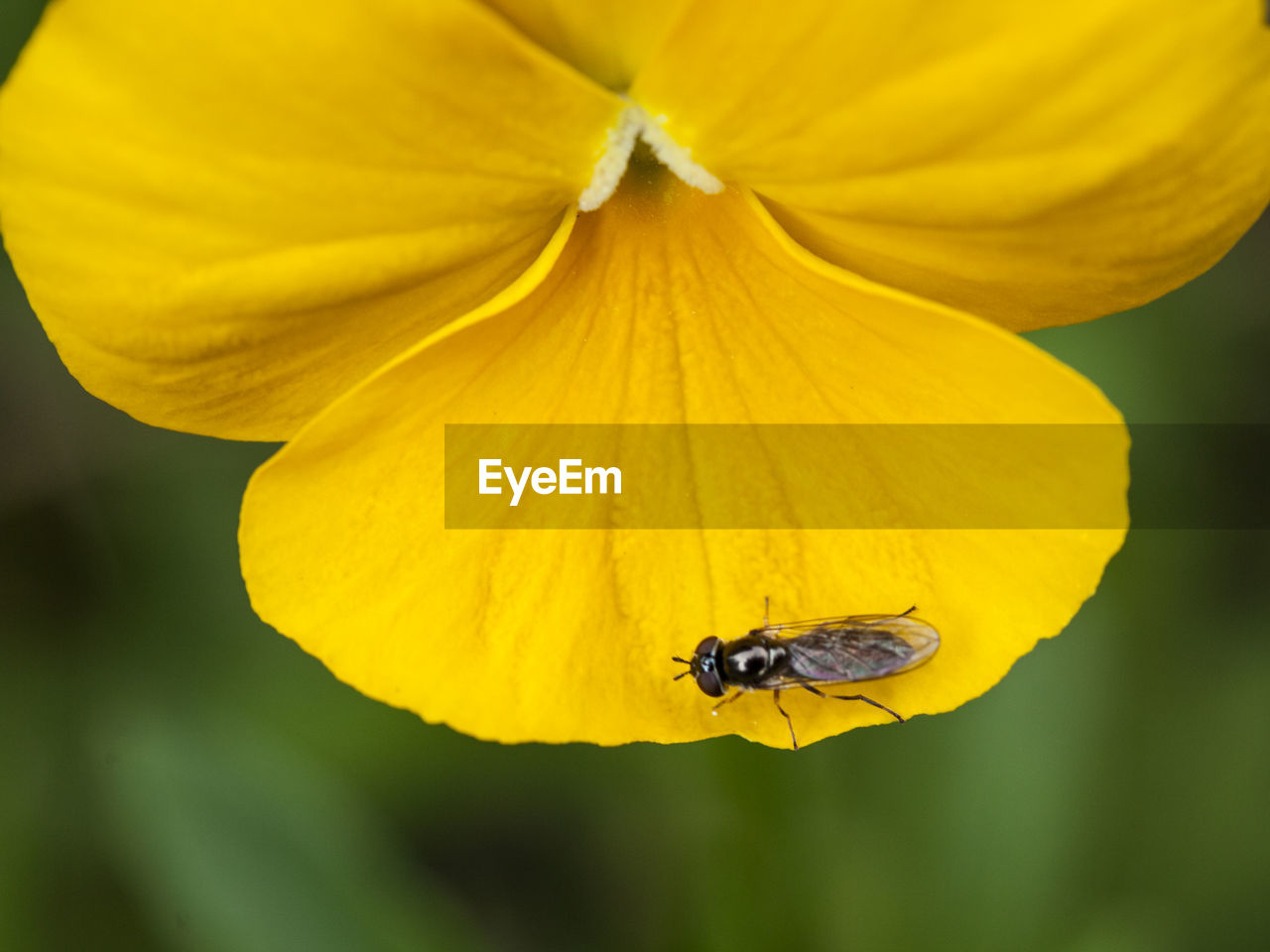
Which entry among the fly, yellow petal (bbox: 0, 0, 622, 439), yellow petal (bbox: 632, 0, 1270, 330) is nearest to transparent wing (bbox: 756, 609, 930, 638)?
the fly

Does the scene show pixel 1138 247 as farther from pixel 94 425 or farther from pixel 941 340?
pixel 94 425

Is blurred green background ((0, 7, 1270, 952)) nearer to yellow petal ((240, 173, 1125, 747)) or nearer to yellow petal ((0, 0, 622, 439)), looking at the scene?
yellow petal ((240, 173, 1125, 747))

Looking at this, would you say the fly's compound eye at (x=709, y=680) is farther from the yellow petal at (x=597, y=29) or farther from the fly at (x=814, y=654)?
the yellow petal at (x=597, y=29)

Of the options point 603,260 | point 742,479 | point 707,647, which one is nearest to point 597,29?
point 603,260

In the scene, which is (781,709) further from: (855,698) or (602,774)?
(602,774)

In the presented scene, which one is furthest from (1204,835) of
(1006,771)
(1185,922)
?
(1006,771)

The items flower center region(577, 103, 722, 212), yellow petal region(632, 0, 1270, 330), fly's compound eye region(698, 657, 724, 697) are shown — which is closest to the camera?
yellow petal region(632, 0, 1270, 330)
